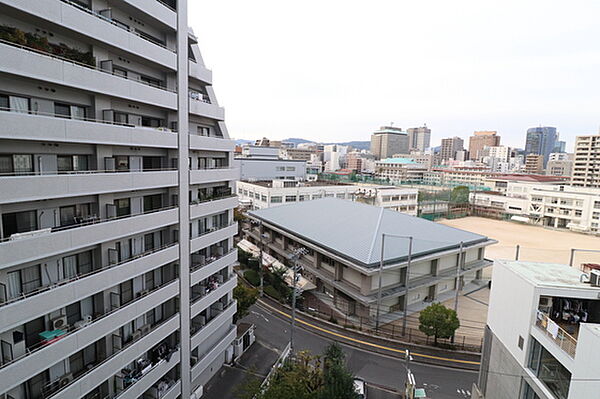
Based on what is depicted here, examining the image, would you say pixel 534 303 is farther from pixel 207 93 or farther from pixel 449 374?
pixel 207 93

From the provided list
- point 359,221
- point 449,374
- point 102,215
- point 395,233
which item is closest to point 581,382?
point 449,374

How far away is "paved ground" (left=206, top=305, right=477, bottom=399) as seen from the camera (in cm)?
1977

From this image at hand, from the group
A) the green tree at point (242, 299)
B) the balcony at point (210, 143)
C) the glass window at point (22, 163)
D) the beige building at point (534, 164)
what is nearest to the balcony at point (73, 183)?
the glass window at point (22, 163)

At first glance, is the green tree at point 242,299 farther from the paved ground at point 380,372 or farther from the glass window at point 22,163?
the glass window at point 22,163

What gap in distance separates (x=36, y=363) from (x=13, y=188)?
17.7ft

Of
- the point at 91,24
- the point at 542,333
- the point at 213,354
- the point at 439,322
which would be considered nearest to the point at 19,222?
the point at 91,24

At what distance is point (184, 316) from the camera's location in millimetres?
17453

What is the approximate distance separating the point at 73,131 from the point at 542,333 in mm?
18166

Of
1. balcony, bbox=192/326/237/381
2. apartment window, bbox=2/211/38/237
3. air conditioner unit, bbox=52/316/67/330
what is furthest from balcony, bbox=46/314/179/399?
apartment window, bbox=2/211/38/237

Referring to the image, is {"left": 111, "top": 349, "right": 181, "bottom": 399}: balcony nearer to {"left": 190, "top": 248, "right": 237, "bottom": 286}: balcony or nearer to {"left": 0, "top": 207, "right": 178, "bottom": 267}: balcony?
{"left": 190, "top": 248, "right": 237, "bottom": 286}: balcony

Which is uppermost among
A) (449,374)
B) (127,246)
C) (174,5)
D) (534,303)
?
(174,5)

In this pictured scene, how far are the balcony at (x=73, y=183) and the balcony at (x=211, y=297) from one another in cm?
724

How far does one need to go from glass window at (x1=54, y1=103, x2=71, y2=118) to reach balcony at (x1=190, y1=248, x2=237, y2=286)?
976 cm

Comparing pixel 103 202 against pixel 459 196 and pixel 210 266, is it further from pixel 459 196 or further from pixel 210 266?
pixel 459 196
